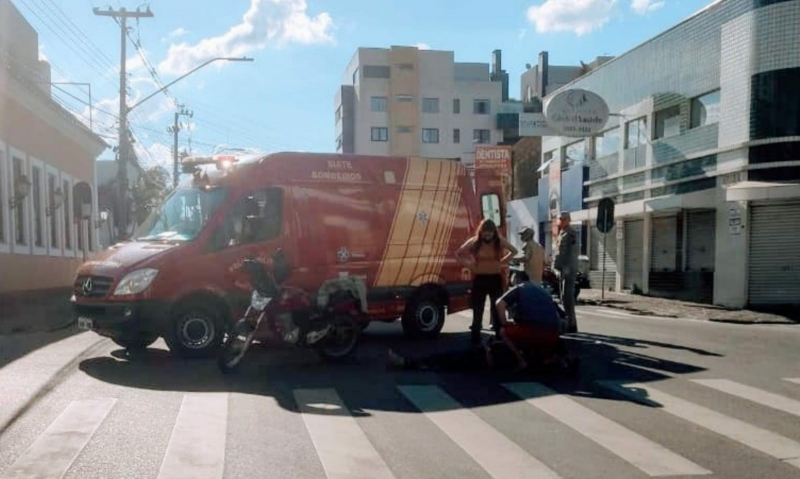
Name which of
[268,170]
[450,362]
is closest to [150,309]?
[268,170]

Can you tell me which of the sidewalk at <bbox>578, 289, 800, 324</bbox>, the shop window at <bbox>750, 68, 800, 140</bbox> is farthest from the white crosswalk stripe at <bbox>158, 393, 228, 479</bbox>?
the shop window at <bbox>750, 68, 800, 140</bbox>

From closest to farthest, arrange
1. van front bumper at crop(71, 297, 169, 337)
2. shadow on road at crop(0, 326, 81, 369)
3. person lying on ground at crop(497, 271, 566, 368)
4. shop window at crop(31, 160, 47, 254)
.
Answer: person lying on ground at crop(497, 271, 566, 368) < van front bumper at crop(71, 297, 169, 337) < shadow on road at crop(0, 326, 81, 369) < shop window at crop(31, 160, 47, 254)

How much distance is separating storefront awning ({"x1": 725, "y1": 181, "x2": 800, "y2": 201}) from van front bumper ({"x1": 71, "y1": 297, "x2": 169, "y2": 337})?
1388cm

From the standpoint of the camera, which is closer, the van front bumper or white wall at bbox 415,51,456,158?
the van front bumper

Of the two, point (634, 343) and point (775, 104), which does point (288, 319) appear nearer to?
point (634, 343)

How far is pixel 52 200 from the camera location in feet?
86.0

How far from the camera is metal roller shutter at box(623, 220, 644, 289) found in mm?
23422

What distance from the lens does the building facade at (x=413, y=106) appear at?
202ft

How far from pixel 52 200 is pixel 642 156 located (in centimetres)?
2035

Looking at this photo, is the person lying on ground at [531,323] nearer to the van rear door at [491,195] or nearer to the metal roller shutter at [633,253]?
the van rear door at [491,195]

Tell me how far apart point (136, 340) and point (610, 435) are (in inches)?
268

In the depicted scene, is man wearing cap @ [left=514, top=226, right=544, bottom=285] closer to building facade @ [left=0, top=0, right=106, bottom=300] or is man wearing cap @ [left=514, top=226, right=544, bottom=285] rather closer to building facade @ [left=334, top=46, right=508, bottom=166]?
building facade @ [left=0, top=0, right=106, bottom=300]

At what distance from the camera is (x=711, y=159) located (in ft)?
63.4

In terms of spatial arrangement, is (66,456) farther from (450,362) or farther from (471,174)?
(471,174)
